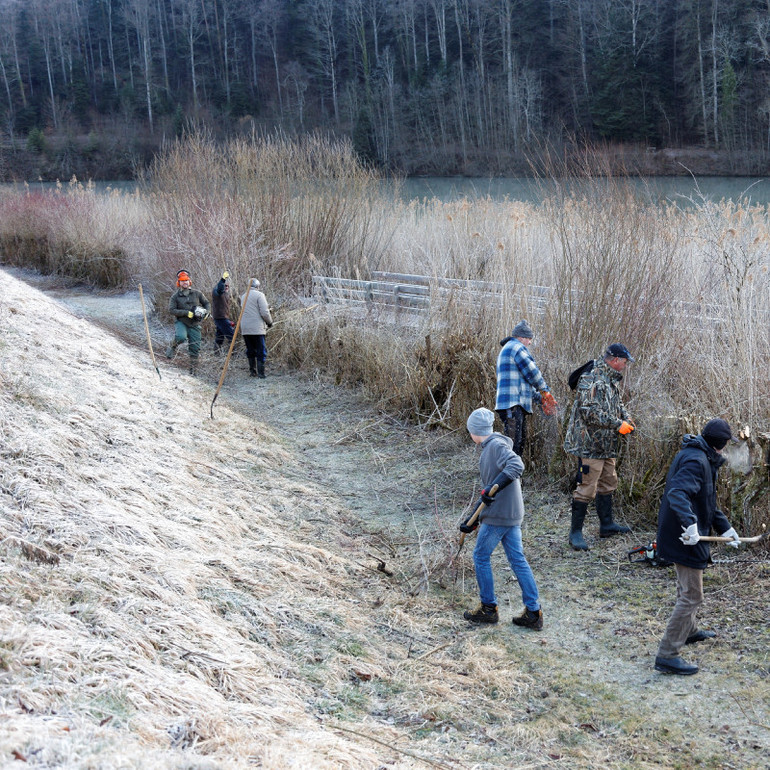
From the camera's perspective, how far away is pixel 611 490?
659 cm

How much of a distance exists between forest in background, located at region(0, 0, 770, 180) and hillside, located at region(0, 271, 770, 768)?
924 inches

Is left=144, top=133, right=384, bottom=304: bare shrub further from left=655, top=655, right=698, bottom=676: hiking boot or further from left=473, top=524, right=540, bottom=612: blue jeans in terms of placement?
left=655, top=655, right=698, bottom=676: hiking boot

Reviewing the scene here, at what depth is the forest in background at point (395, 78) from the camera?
37.4 m

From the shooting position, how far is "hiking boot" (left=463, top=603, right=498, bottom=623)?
5.39 meters

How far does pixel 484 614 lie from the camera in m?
5.39

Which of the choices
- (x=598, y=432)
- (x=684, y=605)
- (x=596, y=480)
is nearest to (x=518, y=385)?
(x=598, y=432)

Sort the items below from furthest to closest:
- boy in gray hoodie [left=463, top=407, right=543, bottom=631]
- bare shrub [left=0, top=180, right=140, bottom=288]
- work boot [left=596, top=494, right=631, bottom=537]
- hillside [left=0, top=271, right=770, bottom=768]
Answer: bare shrub [left=0, top=180, right=140, bottom=288] < work boot [left=596, top=494, right=631, bottom=537] < boy in gray hoodie [left=463, top=407, right=543, bottom=631] < hillside [left=0, top=271, right=770, bottom=768]

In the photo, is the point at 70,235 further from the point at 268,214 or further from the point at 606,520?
the point at 606,520

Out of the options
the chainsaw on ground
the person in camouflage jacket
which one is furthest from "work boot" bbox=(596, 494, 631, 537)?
the chainsaw on ground

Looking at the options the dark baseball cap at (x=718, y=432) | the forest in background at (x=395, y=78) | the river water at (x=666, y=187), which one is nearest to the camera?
the dark baseball cap at (x=718, y=432)

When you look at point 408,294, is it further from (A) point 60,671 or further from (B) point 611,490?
(A) point 60,671

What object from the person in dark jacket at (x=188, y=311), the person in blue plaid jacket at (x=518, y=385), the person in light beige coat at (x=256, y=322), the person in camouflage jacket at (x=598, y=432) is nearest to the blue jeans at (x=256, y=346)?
the person in light beige coat at (x=256, y=322)

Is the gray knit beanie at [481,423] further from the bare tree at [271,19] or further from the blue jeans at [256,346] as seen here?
the bare tree at [271,19]

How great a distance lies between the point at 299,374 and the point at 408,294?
2160 mm
